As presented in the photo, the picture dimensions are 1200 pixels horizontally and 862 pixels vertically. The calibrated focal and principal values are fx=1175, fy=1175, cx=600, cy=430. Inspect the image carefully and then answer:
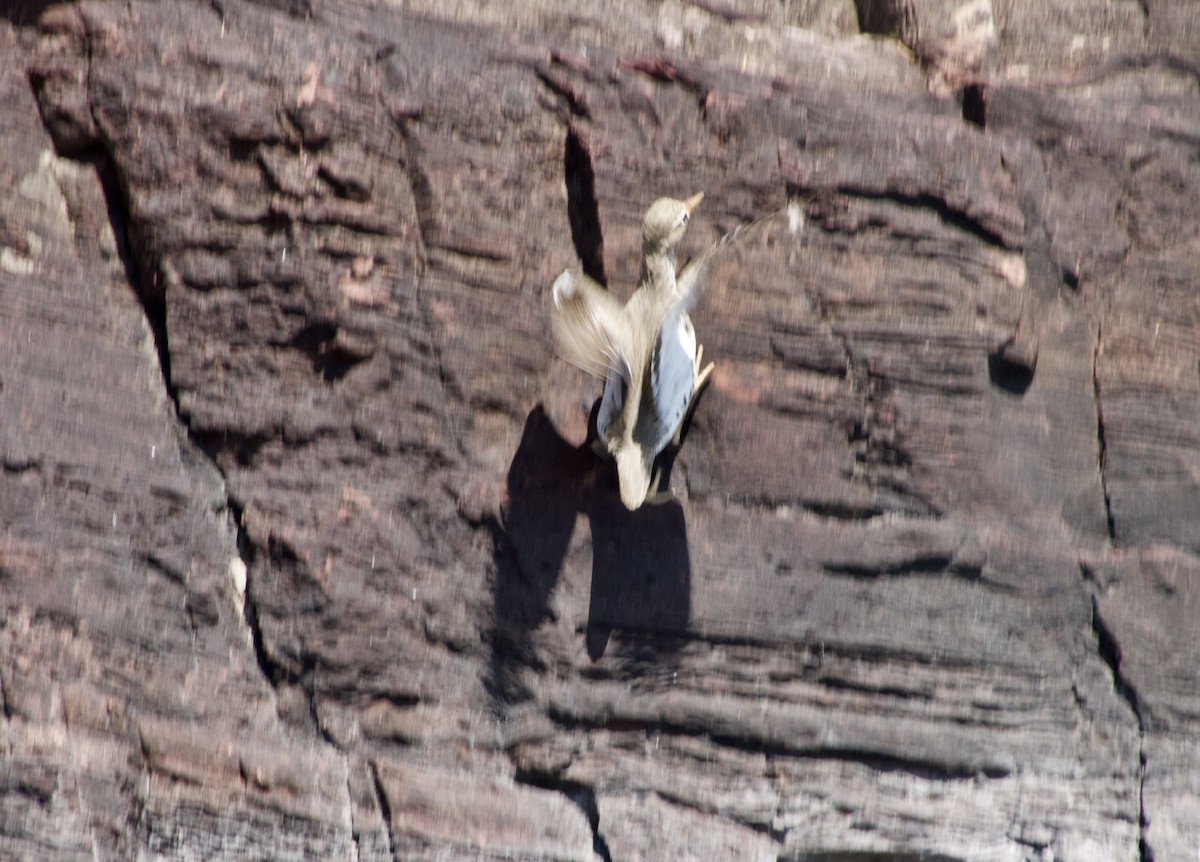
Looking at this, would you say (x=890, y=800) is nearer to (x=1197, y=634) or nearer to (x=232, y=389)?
(x=1197, y=634)

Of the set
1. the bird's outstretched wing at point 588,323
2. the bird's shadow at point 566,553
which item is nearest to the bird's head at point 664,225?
the bird's outstretched wing at point 588,323

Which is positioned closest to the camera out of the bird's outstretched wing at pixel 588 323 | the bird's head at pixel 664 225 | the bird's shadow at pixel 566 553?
the bird's outstretched wing at pixel 588 323

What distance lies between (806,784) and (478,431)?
1.56 m

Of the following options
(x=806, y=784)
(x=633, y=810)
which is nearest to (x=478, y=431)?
(x=633, y=810)

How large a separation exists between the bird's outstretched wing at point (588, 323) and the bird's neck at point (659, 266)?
0.46 feet

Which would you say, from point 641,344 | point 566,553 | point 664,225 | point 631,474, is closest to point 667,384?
point 641,344

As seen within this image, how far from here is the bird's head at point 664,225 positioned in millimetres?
3414

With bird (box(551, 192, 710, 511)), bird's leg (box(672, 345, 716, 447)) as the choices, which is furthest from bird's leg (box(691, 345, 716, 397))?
bird (box(551, 192, 710, 511))

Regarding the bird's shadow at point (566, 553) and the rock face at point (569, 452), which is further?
the bird's shadow at point (566, 553)

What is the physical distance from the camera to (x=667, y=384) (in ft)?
11.1

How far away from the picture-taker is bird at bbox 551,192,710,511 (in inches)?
131

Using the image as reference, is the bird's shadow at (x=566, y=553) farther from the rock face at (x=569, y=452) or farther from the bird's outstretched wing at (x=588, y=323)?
the bird's outstretched wing at (x=588, y=323)

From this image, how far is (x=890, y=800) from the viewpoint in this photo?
12.7 ft

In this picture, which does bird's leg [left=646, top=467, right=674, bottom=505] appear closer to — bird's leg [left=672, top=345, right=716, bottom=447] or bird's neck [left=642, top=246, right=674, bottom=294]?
bird's leg [left=672, top=345, right=716, bottom=447]
